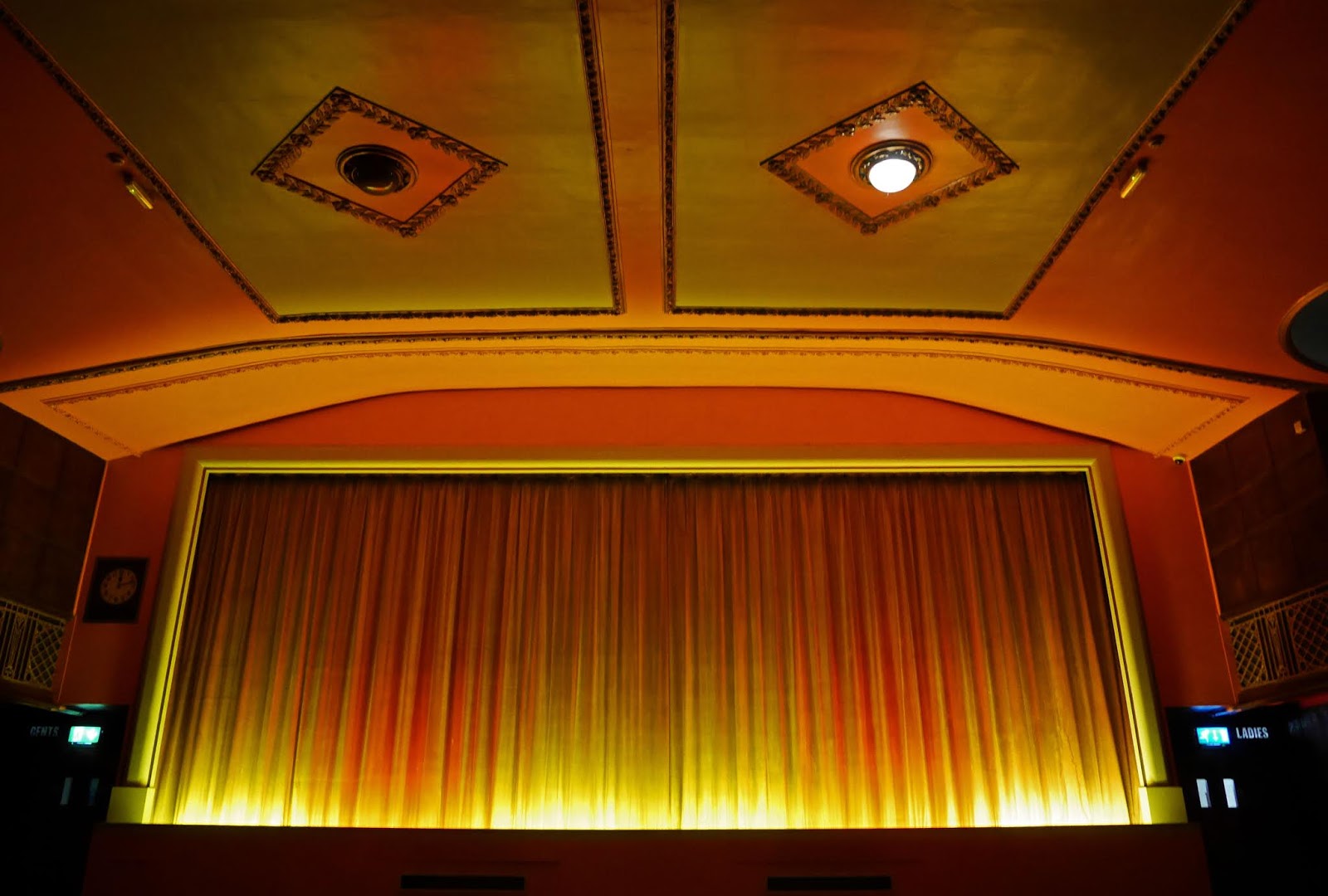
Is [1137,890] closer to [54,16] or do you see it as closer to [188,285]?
[188,285]

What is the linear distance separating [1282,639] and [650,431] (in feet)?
15.5

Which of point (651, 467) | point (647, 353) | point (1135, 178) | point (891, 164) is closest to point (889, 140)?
point (891, 164)

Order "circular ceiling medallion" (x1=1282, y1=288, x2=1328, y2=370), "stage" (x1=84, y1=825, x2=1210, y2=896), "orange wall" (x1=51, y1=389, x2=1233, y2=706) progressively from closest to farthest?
1. "circular ceiling medallion" (x1=1282, y1=288, x2=1328, y2=370)
2. "stage" (x1=84, y1=825, x2=1210, y2=896)
3. "orange wall" (x1=51, y1=389, x2=1233, y2=706)

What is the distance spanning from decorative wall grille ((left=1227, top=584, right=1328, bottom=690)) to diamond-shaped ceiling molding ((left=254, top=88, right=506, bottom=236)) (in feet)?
18.8

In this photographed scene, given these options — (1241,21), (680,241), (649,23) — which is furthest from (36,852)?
(1241,21)

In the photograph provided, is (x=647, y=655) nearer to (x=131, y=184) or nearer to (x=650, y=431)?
(x=650, y=431)

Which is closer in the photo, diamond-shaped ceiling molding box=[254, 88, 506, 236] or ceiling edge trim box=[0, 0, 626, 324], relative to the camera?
ceiling edge trim box=[0, 0, 626, 324]

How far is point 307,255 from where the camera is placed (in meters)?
6.08

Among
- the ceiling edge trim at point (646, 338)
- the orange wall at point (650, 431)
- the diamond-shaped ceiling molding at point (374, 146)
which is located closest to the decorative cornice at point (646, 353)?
the ceiling edge trim at point (646, 338)

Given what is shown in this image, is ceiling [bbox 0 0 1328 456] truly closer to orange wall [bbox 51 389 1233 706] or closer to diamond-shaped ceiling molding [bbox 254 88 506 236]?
diamond-shaped ceiling molding [bbox 254 88 506 236]

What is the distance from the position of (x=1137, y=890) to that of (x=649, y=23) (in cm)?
624

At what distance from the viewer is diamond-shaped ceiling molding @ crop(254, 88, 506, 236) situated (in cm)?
484

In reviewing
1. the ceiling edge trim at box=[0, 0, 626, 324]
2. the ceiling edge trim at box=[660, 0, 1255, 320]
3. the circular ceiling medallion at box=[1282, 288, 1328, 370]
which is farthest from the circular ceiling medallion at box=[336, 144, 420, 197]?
the circular ceiling medallion at box=[1282, 288, 1328, 370]

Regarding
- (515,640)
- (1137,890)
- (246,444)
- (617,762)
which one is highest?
(246,444)
